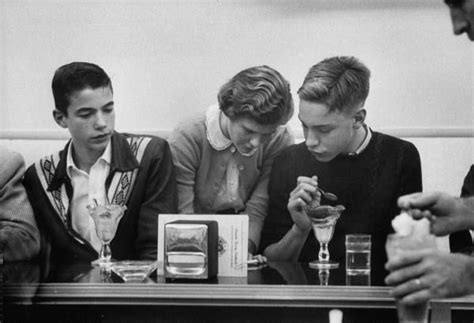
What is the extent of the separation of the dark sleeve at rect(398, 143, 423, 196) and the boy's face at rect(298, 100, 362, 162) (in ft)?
0.56

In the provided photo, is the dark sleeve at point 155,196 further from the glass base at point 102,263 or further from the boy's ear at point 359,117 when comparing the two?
the boy's ear at point 359,117

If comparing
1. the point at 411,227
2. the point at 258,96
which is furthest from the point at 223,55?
the point at 411,227

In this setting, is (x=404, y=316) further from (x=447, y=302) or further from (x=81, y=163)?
(x=81, y=163)

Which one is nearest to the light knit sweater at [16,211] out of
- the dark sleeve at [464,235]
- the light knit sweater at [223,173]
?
the light knit sweater at [223,173]

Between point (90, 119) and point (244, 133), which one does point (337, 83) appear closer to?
point (244, 133)

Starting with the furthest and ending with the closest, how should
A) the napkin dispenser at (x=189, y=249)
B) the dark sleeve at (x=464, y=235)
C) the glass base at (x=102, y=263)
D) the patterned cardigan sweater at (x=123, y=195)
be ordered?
the patterned cardigan sweater at (x=123, y=195) → the glass base at (x=102, y=263) → the dark sleeve at (x=464, y=235) → the napkin dispenser at (x=189, y=249)

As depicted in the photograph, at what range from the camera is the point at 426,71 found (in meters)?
2.15

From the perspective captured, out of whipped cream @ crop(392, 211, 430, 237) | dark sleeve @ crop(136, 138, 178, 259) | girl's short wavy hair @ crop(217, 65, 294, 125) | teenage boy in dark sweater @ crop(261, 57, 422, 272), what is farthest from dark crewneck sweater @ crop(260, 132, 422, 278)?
whipped cream @ crop(392, 211, 430, 237)

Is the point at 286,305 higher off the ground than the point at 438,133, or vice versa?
the point at 438,133

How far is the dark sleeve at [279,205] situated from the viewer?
7.27ft

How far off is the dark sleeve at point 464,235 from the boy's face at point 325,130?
35cm

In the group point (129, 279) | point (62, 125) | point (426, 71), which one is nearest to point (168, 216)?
point (129, 279)

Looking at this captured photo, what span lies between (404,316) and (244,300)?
67cm

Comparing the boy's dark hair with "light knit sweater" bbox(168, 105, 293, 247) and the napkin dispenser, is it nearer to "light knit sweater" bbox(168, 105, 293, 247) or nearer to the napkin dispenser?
"light knit sweater" bbox(168, 105, 293, 247)
